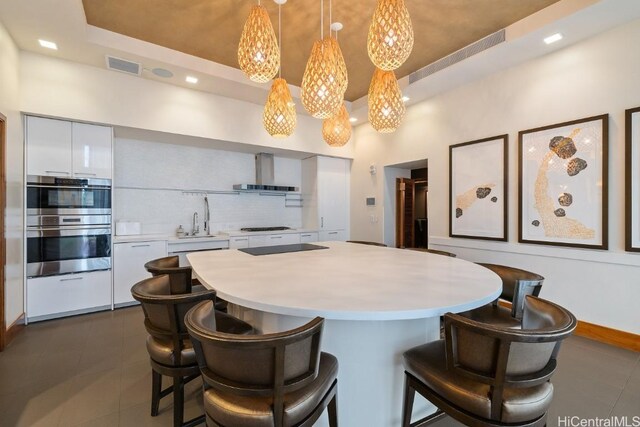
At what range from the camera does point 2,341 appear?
266 cm

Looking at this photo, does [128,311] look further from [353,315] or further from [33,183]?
[353,315]

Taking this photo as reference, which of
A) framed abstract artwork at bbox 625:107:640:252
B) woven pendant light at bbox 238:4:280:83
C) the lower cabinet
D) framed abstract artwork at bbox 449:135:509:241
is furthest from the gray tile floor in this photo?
the lower cabinet

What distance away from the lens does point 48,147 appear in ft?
11.1

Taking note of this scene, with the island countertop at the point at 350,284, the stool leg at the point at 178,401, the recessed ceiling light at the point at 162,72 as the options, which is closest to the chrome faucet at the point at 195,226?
the recessed ceiling light at the point at 162,72

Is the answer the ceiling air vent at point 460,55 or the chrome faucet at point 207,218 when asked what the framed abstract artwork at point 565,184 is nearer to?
the ceiling air vent at point 460,55

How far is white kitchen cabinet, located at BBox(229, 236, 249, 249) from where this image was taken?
15.2 ft

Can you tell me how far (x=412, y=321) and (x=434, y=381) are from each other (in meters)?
0.33

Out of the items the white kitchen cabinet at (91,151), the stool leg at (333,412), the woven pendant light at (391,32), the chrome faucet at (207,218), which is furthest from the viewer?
the chrome faucet at (207,218)

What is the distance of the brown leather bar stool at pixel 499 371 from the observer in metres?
1.01

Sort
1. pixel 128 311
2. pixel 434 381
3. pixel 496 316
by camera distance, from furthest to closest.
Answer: pixel 128 311, pixel 496 316, pixel 434 381

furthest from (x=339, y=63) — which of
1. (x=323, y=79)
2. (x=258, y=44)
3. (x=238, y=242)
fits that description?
(x=238, y=242)

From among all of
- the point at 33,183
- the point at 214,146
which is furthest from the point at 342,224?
the point at 33,183

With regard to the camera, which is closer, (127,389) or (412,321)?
(412,321)

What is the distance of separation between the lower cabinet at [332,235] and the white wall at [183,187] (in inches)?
33.3
